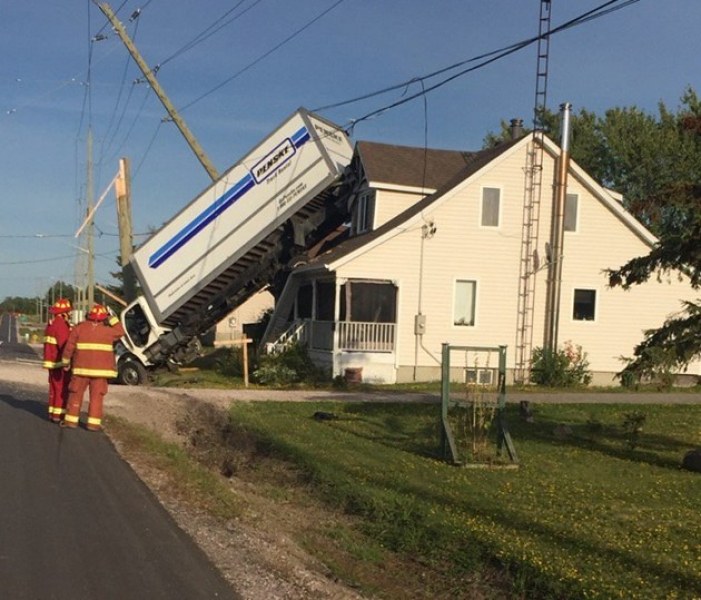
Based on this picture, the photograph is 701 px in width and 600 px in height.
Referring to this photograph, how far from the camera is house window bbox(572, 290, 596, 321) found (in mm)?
23734

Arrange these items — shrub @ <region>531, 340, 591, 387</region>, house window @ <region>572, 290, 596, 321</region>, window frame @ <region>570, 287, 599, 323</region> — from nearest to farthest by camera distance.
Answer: shrub @ <region>531, 340, 591, 387</region> → window frame @ <region>570, 287, 599, 323</region> → house window @ <region>572, 290, 596, 321</region>

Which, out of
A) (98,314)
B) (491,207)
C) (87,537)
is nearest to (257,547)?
(87,537)

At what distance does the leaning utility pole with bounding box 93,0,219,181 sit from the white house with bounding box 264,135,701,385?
6872mm

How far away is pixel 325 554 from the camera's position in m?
6.28

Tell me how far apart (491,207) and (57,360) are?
1470 cm

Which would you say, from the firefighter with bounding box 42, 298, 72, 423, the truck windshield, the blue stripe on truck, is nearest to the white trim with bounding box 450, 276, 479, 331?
the blue stripe on truck

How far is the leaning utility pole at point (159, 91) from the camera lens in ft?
93.7

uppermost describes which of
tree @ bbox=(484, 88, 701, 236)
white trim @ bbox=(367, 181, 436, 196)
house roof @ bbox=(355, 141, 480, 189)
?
tree @ bbox=(484, 88, 701, 236)

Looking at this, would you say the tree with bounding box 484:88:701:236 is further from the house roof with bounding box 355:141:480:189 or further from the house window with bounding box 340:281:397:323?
the house window with bounding box 340:281:397:323

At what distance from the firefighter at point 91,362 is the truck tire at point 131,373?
9.71 m

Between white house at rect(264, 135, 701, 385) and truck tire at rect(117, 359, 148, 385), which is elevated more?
white house at rect(264, 135, 701, 385)

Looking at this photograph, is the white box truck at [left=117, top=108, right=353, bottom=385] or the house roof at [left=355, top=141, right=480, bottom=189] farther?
the house roof at [left=355, top=141, right=480, bottom=189]

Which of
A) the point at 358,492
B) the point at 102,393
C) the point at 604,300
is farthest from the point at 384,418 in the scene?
the point at 604,300

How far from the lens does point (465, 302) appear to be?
23156 millimetres
